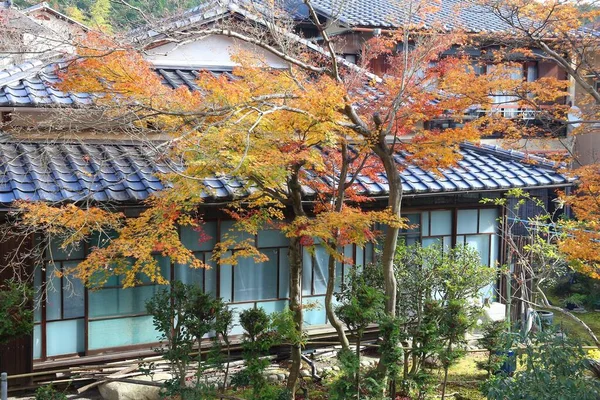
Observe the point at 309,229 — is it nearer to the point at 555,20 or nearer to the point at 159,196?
the point at 159,196

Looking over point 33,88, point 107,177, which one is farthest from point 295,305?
point 33,88

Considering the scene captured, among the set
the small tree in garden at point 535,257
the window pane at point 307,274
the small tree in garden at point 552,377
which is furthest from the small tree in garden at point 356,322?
the window pane at point 307,274

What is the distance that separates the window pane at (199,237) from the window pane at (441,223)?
5133 mm

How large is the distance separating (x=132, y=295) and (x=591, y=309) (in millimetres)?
14119

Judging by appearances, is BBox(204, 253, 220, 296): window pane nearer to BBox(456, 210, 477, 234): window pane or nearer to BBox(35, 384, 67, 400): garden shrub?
BBox(35, 384, 67, 400): garden shrub

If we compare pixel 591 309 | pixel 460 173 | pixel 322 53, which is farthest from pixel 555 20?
pixel 591 309

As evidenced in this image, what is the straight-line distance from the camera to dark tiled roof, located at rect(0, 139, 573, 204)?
1040cm

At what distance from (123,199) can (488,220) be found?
28.9ft

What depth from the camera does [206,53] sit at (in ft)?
50.1

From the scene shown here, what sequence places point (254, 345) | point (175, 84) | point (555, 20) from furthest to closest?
point (175, 84) → point (555, 20) → point (254, 345)

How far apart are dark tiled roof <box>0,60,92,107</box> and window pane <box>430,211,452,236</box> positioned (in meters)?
7.74

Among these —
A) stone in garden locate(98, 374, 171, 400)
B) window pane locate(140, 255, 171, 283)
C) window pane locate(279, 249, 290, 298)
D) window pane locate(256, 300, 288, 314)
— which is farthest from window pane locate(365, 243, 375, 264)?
stone in garden locate(98, 374, 171, 400)

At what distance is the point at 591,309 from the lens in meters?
19.8

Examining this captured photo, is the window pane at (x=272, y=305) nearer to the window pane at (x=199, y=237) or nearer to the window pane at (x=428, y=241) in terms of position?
the window pane at (x=199, y=237)
